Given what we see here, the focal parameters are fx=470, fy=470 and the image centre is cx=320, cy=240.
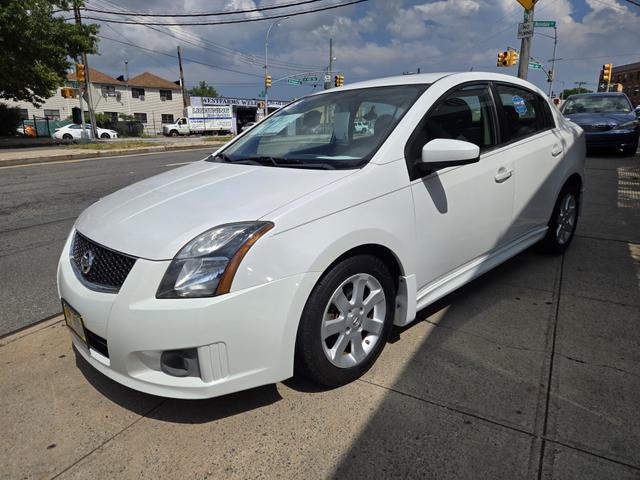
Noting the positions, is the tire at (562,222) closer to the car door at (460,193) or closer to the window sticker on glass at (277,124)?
the car door at (460,193)

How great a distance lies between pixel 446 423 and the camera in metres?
2.22

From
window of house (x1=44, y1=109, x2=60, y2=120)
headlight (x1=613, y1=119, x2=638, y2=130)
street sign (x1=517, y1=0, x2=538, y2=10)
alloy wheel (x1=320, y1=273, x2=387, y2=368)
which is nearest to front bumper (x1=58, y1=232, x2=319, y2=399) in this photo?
alloy wheel (x1=320, y1=273, x2=387, y2=368)

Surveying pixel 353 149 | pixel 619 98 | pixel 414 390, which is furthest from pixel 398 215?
pixel 619 98

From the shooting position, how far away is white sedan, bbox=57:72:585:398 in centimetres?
201

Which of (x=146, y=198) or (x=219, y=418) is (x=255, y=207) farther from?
(x=219, y=418)

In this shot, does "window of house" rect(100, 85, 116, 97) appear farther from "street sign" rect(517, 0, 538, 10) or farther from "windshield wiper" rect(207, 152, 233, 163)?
"windshield wiper" rect(207, 152, 233, 163)

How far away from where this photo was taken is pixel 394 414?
2.29m

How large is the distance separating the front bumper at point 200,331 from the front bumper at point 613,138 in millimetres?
12275

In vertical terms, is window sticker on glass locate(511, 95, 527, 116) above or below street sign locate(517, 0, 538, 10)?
below

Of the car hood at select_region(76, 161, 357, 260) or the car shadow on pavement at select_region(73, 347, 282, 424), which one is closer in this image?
the car hood at select_region(76, 161, 357, 260)

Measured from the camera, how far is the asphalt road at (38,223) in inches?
144

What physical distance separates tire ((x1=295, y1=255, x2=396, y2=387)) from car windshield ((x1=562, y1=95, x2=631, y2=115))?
42.1ft

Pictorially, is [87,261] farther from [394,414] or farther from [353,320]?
[394,414]

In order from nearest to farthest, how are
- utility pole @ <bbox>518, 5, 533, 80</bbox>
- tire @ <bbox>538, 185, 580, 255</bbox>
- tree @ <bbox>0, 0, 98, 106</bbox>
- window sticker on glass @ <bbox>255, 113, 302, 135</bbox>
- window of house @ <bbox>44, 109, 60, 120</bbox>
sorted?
window sticker on glass @ <bbox>255, 113, 302, 135</bbox> < tire @ <bbox>538, 185, 580, 255</bbox> < utility pole @ <bbox>518, 5, 533, 80</bbox> < tree @ <bbox>0, 0, 98, 106</bbox> < window of house @ <bbox>44, 109, 60, 120</bbox>
